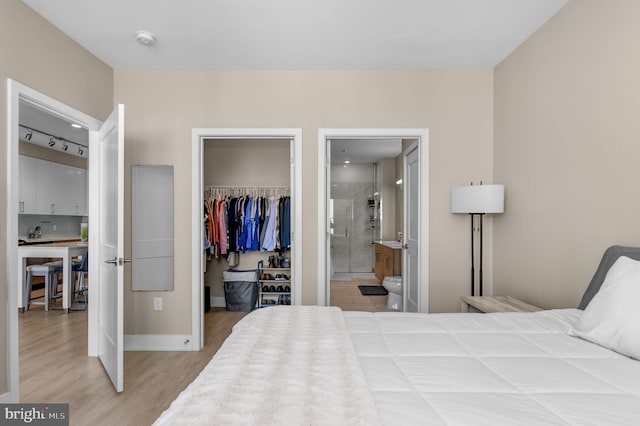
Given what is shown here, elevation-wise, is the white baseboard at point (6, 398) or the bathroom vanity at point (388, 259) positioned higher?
the bathroom vanity at point (388, 259)

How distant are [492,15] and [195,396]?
2701 mm

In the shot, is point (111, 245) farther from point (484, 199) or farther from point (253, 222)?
point (484, 199)

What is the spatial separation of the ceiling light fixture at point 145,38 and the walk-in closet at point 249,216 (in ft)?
6.13

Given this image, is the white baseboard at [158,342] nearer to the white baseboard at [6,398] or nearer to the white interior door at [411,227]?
the white baseboard at [6,398]

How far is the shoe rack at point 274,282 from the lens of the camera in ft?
13.8

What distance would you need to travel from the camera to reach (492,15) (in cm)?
219

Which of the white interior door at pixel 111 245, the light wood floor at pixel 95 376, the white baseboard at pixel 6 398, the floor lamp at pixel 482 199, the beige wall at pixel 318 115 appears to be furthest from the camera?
the beige wall at pixel 318 115

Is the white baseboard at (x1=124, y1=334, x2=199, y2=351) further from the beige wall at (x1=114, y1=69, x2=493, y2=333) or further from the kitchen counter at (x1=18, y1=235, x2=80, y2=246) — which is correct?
the kitchen counter at (x1=18, y1=235, x2=80, y2=246)

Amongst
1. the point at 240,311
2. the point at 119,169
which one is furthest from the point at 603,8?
the point at 240,311

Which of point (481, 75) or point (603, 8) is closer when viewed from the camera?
point (603, 8)

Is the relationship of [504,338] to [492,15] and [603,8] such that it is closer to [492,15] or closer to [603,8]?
[603,8]

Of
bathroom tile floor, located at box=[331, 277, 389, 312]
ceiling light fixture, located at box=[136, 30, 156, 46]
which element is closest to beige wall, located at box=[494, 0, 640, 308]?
bathroom tile floor, located at box=[331, 277, 389, 312]

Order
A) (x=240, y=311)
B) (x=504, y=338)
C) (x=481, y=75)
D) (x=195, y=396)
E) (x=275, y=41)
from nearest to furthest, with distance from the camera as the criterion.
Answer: (x=195, y=396) < (x=504, y=338) < (x=275, y=41) < (x=481, y=75) < (x=240, y=311)
